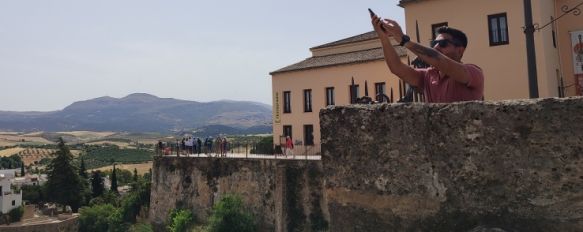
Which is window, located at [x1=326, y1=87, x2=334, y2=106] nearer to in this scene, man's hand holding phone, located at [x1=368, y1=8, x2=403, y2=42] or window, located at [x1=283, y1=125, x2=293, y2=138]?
window, located at [x1=283, y1=125, x2=293, y2=138]

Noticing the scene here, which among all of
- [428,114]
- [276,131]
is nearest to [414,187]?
[428,114]

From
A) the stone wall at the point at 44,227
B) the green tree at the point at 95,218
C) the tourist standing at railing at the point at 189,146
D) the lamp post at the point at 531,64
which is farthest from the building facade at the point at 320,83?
the stone wall at the point at 44,227

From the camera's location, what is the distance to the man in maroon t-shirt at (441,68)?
3512mm

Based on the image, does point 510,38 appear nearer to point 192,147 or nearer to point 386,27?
point 386,27

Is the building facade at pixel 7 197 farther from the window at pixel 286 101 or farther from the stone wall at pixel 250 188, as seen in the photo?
the window at pixel 286 101

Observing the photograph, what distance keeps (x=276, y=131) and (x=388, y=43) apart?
92.1 feet

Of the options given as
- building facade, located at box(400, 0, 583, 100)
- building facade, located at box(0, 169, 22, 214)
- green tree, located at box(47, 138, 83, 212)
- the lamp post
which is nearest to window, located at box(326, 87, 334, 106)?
building facade, located at box(400, 0, 583, 100)

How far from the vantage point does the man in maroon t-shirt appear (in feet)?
11.5

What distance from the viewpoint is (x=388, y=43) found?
3898mm

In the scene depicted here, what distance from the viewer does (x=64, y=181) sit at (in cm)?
6234

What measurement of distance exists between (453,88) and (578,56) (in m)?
20.4

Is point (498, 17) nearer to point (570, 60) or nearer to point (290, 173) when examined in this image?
point (570, 60)

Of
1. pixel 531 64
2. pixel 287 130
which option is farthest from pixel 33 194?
pixel 531 64

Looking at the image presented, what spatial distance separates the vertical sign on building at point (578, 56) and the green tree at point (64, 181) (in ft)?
196
